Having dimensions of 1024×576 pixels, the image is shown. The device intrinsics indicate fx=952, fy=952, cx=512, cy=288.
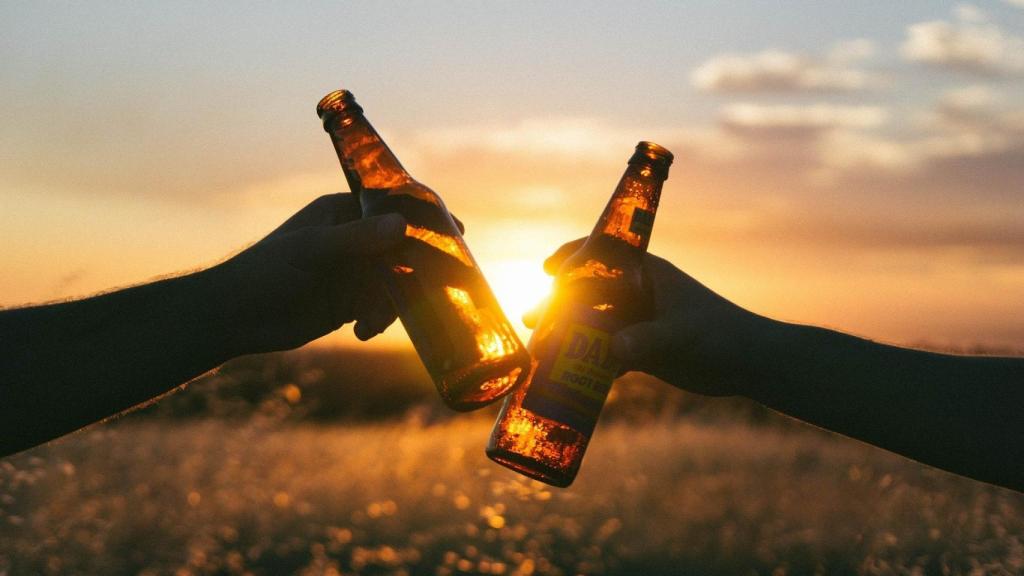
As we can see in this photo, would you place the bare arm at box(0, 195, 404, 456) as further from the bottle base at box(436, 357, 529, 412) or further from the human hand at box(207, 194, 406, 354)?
the bottle base at box(436, 357, 529, 412)

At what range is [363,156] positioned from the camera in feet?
10.1

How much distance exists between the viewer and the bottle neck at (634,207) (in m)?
3.00

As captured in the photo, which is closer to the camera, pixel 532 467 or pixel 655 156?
pixel 532 467

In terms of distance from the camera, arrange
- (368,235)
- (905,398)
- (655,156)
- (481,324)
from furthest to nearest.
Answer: (655,156) → (481,324) → (368,235) → (905,398)

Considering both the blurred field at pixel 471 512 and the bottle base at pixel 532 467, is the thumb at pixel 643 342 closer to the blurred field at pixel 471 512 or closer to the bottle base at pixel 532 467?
the bottle base at pixel 532 467

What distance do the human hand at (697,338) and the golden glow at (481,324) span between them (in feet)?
1.05

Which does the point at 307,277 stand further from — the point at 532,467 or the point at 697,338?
the point at 697,338

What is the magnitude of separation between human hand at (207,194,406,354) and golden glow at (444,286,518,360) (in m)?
0.25

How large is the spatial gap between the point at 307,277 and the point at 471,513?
814 centimetres

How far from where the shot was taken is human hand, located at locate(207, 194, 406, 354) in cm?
265

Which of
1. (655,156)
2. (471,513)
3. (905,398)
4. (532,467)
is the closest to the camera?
(905,398)

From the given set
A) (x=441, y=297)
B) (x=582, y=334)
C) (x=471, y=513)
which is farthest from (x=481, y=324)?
(x=471, y=513)

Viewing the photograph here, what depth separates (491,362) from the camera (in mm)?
2686

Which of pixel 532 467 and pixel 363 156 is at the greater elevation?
pixel 363 156
